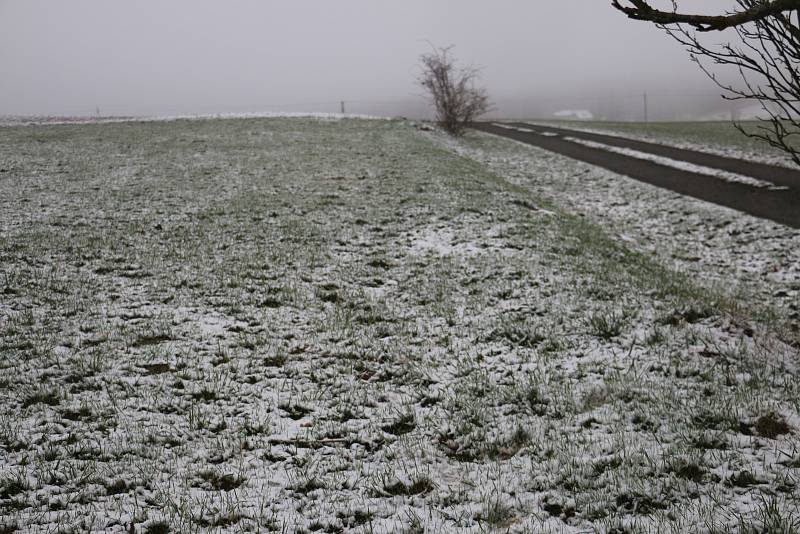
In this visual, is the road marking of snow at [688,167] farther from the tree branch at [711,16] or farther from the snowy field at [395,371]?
the tree branch at [711,16]

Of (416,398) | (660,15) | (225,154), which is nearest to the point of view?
(660,15)

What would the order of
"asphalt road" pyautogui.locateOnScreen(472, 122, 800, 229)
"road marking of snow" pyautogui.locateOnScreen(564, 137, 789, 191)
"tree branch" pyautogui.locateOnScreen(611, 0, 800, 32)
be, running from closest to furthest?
1. "tree branch" pyautogui.locateOnScreen(611, 0, 800, 32)
2. "asphalt road" pyautogui.locateOnScreen(472, 122, 800, 229)
3. "road marking of snow" pyautogui.locateOnScreen(564, 137, 789, 191)

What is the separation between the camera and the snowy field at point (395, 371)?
12.8 ft

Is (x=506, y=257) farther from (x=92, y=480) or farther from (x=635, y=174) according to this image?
(x=635, y=174)

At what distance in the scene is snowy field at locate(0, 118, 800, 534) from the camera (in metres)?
3.91

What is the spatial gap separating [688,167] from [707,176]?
2048mm

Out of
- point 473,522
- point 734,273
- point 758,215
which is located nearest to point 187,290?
point 473,522

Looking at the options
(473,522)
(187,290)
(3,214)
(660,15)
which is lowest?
(473,522)

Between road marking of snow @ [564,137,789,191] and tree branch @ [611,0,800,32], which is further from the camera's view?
road marking of snow @ [564,137,789,191]

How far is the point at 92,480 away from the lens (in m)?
4.14

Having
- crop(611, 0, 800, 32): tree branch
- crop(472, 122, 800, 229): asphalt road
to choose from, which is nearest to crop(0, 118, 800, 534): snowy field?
crop(472, 122, 800, 229): asphalt road

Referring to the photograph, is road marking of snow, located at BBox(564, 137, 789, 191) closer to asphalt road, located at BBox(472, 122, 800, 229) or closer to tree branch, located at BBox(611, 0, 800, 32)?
asphalt road, located at BBox(472, 122, 800, 229)

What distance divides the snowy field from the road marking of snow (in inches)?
165

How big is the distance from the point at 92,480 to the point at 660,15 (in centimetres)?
588
